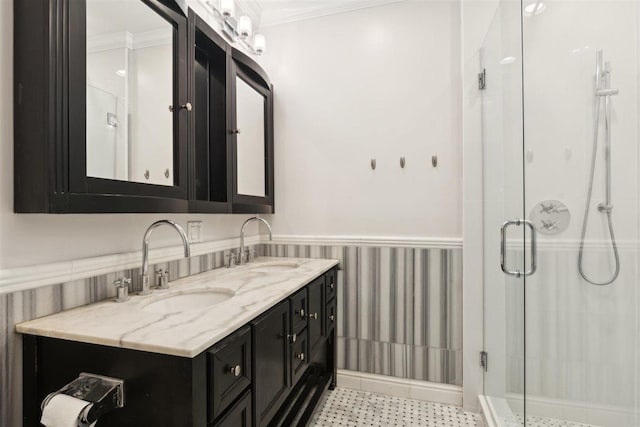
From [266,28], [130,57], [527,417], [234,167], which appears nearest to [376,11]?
[266,28]

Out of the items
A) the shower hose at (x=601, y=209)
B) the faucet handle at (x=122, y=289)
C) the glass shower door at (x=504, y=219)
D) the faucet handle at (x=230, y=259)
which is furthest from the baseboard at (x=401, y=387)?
the faucet handle at (x=122, y=289)

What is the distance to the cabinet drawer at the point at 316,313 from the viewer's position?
5.00ft

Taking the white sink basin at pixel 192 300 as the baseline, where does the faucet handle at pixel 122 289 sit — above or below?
above

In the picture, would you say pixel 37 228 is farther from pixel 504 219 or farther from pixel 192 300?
pixel 504 219

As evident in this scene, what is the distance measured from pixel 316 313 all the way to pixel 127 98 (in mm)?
1196

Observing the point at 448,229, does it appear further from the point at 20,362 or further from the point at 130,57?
the point at 20,362

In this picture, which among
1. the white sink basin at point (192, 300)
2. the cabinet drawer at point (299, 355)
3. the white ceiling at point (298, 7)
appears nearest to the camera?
the white sink basin at point (192, 300)

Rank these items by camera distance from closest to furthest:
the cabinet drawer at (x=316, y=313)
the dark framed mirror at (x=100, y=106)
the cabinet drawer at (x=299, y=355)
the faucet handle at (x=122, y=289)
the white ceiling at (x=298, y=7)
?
the dark framed mirror at (x=100, y=106), the faucet handle at (x=122, y=289), the cabinet drawer at (x=299, y=355), the cabinet drawer at (x=316, y=313), the white ceiling at (x=298, y=7)

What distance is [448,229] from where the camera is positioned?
1.87 metres

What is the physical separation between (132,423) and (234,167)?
1.14m

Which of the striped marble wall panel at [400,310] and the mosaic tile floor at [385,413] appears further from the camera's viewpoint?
the striped marble wall panel at [400,310]

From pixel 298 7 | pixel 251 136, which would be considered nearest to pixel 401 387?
pixel 251 136

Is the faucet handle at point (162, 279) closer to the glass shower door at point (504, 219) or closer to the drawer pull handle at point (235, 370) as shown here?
the drawer pull handle at point (235, 370)

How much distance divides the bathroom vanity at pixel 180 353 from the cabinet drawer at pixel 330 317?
48 centimetres
